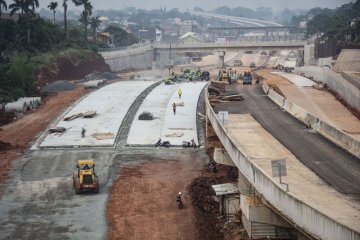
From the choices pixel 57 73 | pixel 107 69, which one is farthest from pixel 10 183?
pixel 107 69

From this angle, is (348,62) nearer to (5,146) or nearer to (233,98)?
(233,98)

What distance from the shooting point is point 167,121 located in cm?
7875

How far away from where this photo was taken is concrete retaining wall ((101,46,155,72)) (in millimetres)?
159500

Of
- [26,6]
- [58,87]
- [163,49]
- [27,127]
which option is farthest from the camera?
[163,49]

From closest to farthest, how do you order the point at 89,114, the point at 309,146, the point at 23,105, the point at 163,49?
the point at 309,146, the point at 89,114, the point at 23,105, the point at 163,49

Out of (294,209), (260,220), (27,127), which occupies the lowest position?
(27,127)

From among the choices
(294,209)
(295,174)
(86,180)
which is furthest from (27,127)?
(294,209)

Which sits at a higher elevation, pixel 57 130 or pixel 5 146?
pixel 57 130

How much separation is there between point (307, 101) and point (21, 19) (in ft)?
231

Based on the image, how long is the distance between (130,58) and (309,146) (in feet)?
421

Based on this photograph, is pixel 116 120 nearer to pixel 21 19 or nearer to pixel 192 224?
pixel 192 224

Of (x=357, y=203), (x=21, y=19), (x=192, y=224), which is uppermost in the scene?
(x=21, y=19)

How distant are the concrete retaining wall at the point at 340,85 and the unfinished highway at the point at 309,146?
8638 mm

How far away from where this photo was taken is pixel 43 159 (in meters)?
63.7
